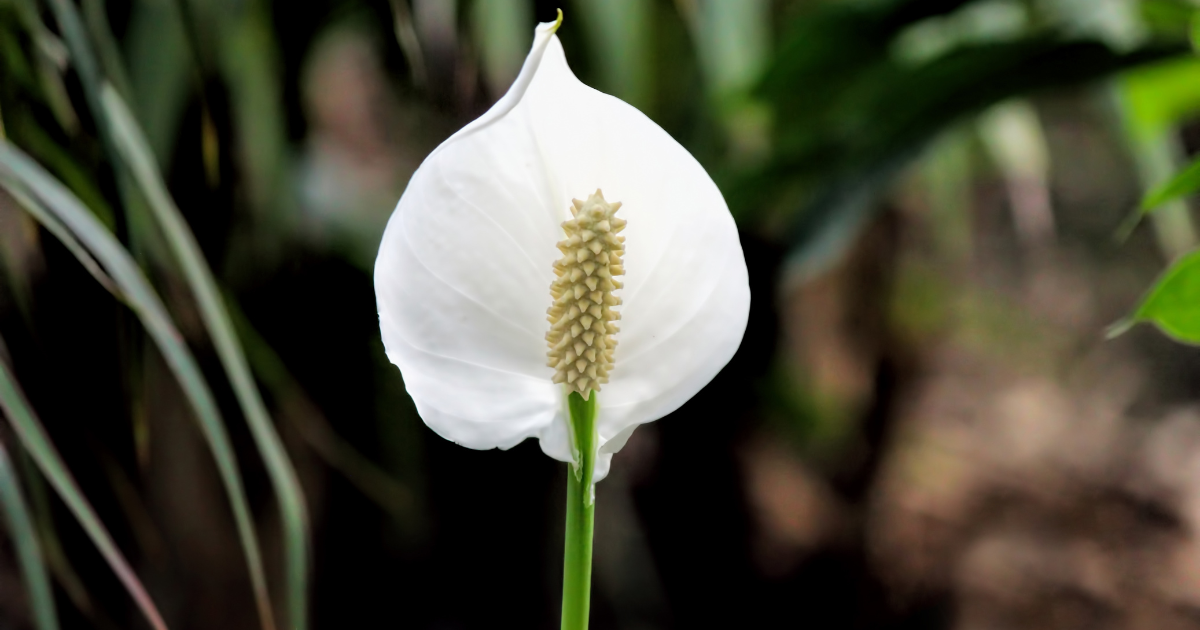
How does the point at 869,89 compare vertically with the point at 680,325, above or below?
above

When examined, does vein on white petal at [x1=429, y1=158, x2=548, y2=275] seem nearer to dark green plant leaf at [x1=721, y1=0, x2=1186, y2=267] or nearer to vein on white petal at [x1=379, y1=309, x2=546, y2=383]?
vein on white petal at [x1=379, y1=309, x2=546, y2=383]

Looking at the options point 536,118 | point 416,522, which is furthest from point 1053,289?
point 536,118

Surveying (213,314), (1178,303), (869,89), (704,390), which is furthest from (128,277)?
(704,390)

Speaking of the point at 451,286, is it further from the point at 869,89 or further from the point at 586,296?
the point at 869,89

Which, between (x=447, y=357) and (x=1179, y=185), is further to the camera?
(x=1179, y=185)

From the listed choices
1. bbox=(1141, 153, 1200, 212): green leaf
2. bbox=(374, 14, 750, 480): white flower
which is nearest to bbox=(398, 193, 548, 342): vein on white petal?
bbox=(374, 14, 750, 480): white flower

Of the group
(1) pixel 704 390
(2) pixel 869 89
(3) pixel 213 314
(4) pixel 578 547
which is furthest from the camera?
(1) pixel 704 390
